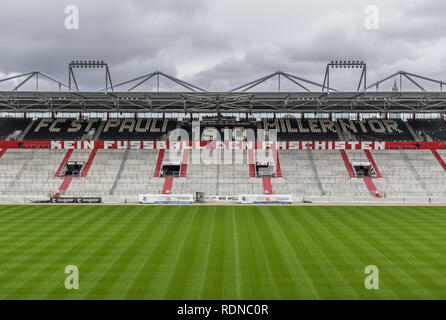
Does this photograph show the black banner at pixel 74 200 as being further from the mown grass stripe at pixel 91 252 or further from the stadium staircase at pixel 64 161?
the mown grass stripe at pixel 91 252

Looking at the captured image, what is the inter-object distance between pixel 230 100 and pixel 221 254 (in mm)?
30983

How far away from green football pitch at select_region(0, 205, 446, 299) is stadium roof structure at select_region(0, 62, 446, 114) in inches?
680

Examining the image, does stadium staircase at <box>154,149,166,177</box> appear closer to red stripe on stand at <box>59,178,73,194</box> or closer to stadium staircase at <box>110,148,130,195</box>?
stadium staircase at <box>110,148,130,195</box>

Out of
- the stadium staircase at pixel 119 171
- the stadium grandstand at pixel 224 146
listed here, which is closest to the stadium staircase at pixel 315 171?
the stadium grandstand at pixel 224 146

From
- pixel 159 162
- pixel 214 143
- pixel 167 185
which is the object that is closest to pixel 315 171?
pixel 214 143

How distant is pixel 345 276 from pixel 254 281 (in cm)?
385

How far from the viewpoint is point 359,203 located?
35.2 meters

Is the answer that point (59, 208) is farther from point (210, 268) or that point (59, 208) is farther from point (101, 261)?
point (210, 268)

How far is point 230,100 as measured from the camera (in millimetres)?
46031

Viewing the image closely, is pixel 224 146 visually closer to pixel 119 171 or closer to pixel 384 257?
pixel 119 171

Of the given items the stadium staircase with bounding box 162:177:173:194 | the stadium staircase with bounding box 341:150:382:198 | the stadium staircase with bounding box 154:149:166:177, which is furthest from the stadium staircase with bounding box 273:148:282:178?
the stadium staircase with bounding box 154:149:166:177

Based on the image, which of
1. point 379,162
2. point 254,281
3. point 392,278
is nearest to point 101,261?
point 254,281

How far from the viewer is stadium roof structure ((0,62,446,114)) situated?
4081 centimetres
